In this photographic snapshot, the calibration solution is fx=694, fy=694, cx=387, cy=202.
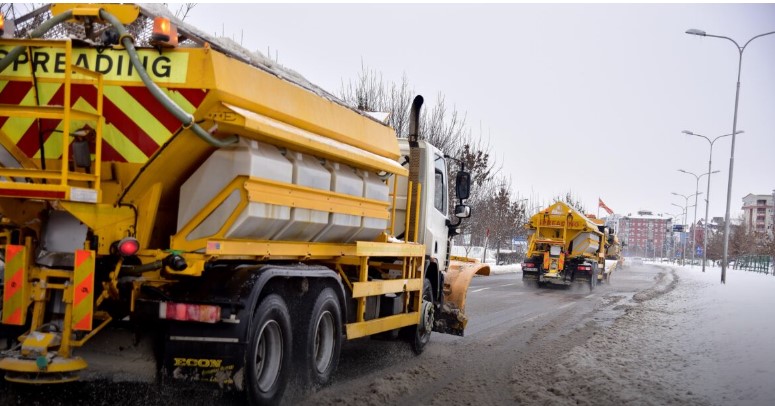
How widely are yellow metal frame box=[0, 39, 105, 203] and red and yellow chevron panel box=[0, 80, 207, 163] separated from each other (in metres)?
0.10

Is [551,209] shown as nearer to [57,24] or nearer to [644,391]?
[644,391]

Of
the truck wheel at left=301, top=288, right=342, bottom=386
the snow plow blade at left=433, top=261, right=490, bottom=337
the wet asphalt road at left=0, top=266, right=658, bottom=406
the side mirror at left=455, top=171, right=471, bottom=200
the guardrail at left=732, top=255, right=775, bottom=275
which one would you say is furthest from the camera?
the guardrail at left=732, top=255, right=775, bottom=275

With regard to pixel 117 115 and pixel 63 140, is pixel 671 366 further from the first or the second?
pixel 63 140

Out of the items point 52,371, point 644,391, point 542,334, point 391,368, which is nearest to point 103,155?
point 52,371

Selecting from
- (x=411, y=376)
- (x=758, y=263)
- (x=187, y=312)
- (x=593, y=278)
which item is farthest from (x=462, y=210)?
(x=758, y=263)

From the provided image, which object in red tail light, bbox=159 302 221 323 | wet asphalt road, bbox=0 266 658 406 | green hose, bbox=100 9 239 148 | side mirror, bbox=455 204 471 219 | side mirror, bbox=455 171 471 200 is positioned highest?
green hose, bbox=100 9 239 148

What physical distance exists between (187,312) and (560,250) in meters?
23.1

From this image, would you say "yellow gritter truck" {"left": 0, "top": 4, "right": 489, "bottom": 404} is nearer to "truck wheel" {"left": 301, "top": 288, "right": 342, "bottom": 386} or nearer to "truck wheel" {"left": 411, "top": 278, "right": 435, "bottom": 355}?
"truck wheel" {"left": 301, "top": 288, "right": 342, "bottom": 386}

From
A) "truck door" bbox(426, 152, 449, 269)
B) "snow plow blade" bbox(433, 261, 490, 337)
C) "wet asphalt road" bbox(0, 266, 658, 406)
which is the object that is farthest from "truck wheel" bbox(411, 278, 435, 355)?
"truck door" bbox(426, 152, 449, 269)

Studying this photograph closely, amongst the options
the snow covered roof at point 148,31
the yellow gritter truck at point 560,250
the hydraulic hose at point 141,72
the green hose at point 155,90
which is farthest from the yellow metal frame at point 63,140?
the yellow gritter truck at point 560,250

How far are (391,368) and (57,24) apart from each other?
4936 mm

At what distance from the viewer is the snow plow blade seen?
32.8ft

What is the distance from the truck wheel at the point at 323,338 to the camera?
620cm

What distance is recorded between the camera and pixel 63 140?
463cm
